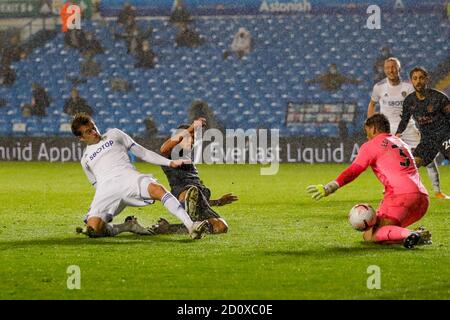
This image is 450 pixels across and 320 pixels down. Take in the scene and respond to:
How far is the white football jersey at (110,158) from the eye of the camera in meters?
10.4

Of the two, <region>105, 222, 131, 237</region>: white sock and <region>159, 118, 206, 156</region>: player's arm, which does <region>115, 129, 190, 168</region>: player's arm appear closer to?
<region>159, 118, 206, 156</region>: player's arm

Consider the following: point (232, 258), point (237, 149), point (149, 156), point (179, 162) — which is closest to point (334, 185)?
point (232, 258)

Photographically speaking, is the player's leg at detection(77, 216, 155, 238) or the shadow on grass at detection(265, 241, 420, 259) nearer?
the shadow on grass at detection(265, 241, 420, 259)

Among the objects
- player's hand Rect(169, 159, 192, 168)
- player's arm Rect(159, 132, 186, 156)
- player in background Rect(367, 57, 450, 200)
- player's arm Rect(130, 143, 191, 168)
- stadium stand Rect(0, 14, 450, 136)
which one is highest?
stadium stand Rect(0, 14, 450, 136)

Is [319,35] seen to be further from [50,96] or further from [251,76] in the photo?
[50,96]

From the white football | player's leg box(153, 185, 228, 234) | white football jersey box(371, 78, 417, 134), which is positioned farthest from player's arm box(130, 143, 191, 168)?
white football jersey box(371, 78, 417, 134)

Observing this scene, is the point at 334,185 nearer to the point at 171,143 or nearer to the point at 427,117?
the point at 171,143

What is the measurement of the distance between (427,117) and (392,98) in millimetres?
1601

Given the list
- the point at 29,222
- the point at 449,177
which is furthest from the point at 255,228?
the point at 449,177

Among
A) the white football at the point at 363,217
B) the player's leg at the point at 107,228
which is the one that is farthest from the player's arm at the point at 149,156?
the white football at the point at 363,217

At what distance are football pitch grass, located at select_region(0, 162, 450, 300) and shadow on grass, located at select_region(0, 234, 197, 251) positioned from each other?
0.01m

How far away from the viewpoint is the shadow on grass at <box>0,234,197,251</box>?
33.3 feet

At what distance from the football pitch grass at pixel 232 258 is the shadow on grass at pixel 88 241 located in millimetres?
13

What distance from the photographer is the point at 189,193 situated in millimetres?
10453
